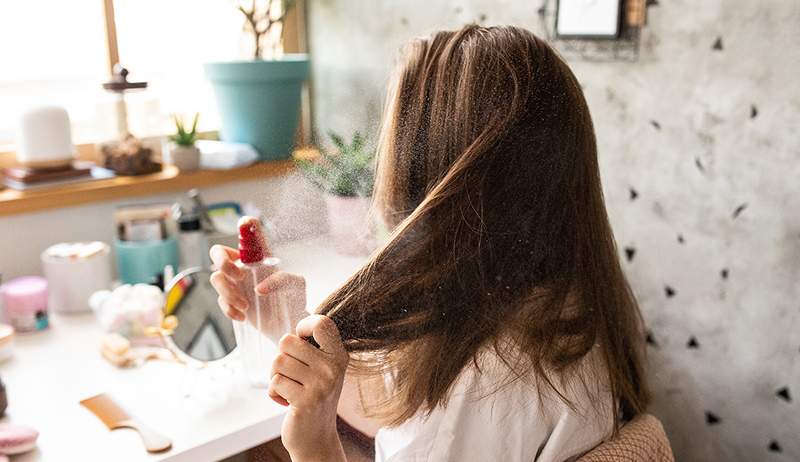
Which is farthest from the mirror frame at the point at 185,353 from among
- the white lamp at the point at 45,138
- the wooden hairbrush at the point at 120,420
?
the white lamp at the point at 45,138

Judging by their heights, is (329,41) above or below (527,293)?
above

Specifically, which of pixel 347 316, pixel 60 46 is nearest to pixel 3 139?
pixel 60 46

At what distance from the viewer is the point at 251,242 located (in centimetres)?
61

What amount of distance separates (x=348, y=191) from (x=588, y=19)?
846 millimetres

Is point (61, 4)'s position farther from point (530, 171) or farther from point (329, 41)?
point (530, 171)

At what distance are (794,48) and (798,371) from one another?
475 mm

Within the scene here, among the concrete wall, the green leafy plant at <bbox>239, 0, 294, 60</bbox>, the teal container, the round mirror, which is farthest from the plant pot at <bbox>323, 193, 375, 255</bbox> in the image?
the green leafy plant at <bbox>239, 0, 294, 60</bbox>

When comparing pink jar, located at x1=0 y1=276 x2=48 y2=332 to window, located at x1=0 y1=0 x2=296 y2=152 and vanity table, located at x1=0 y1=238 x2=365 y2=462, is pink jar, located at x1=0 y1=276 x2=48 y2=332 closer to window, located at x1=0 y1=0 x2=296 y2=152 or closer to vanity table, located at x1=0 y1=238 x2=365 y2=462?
vanity table, located at x1=0 y1=238 x2=365 y2=462

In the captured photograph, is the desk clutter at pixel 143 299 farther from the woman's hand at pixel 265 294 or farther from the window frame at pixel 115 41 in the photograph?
the window frame at pixel 115 41

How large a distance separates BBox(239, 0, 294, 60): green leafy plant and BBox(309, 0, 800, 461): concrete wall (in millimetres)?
Answer: 516

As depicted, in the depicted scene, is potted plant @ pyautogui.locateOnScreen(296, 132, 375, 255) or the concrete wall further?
the concrete wall

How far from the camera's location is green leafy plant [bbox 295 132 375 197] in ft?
1.71

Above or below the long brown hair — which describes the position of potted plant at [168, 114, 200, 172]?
below

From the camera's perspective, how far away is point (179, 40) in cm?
158
